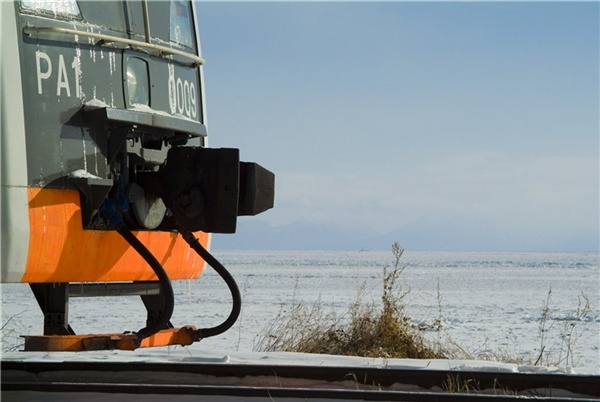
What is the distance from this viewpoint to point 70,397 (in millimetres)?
5516

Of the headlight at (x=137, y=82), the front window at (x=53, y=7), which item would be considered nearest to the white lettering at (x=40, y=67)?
the front window at (x=53, y=7)

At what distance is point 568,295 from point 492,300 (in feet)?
10.9

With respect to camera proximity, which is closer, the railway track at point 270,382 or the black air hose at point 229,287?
the railway track at point 270,382

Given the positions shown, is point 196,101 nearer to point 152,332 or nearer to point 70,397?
point 152,332

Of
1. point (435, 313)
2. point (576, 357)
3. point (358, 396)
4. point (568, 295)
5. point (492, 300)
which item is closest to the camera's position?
point (358, 396)

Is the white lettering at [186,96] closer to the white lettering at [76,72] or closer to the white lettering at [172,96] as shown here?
the white lettering at [172,96]

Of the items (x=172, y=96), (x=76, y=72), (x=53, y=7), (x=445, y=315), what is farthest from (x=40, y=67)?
(x=445, y=315)

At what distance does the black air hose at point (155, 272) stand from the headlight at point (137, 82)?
775mm

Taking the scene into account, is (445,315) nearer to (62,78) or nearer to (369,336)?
(369,336)

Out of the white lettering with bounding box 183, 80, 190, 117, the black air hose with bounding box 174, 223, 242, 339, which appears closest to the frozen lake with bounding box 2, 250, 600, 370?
the black air hose with bounding box 174, 223, 242, 339

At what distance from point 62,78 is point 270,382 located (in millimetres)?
2057

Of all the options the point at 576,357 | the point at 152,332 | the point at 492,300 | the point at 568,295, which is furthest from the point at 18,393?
the point at 568,295

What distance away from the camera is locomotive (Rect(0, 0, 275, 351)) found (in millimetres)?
5223

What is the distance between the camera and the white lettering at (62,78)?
17.9 ft
